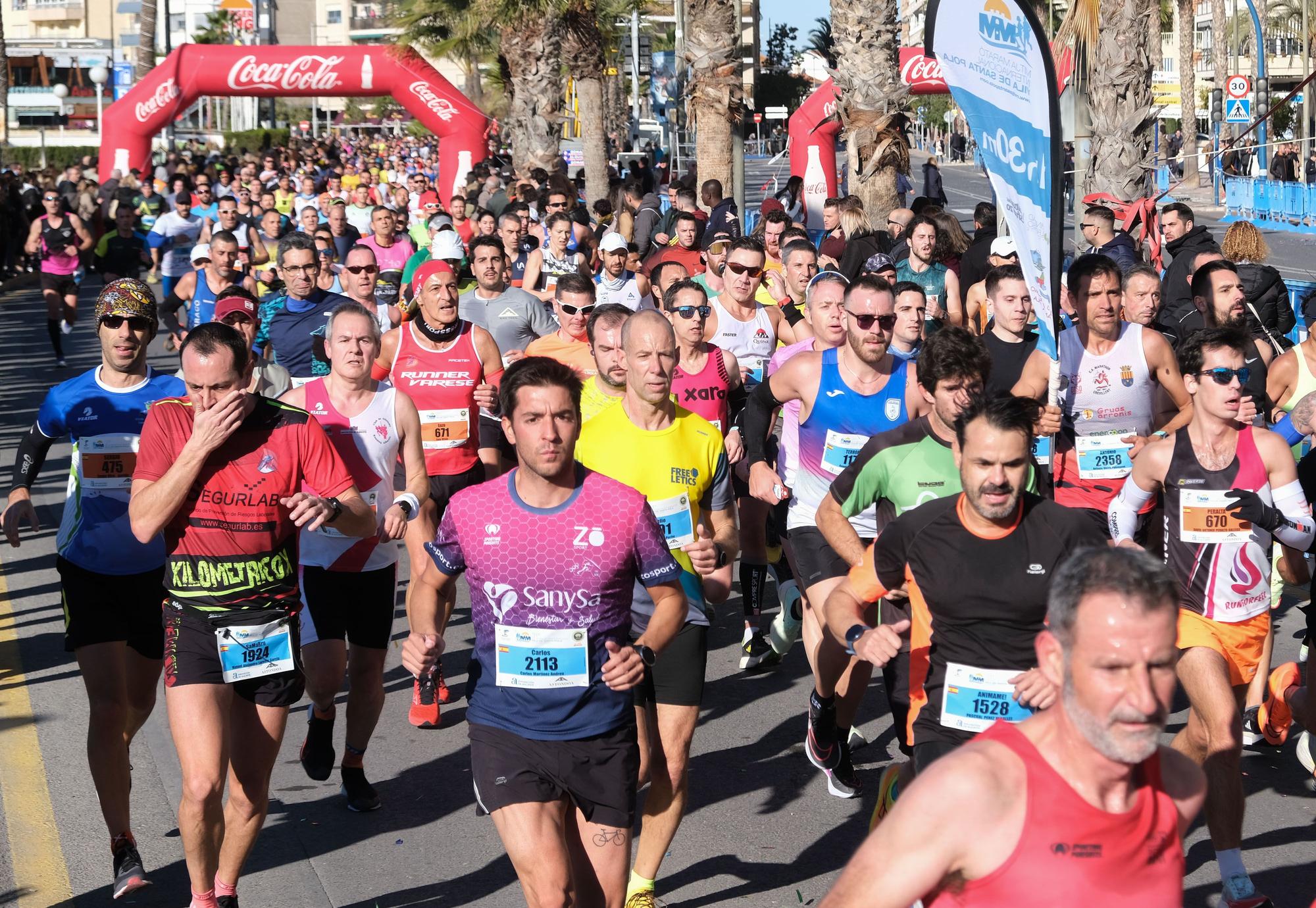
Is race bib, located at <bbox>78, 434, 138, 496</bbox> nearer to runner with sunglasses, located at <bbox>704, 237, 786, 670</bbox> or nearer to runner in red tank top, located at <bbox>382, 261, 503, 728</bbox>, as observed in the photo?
runner in red tank top, located at <bbox>382, 261, 503, 728</bbox>

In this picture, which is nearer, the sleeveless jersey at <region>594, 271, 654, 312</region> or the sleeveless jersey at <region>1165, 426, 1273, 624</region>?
the sleeveless jersey at <region>1165, 426, 1273, 624</region>

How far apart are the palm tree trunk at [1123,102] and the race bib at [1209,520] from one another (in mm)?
9828

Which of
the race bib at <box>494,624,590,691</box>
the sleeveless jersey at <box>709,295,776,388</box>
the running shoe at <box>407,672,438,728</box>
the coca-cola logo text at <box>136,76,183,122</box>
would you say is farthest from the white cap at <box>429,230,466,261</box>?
the coca-cola logo text at <box>136,76,183,122</box>

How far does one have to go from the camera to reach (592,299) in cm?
875

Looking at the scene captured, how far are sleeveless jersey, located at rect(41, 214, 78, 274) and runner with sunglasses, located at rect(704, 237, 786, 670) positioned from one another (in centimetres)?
1212

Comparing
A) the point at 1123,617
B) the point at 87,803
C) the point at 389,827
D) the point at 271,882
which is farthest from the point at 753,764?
the point at 1123,617

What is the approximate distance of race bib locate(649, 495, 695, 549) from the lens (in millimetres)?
5445

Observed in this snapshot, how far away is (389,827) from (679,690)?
1.46m

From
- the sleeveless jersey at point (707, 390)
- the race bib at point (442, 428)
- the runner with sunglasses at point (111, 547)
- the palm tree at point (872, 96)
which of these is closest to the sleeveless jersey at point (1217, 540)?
the sleeveless jersey at point (707, 390)

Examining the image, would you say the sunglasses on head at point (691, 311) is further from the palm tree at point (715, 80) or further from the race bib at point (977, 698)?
the palm tree at point (715, 80)

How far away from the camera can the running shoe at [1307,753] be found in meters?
6.16

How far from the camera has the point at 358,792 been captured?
20.6 ft

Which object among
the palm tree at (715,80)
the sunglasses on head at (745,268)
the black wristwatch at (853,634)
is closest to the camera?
the black wristwatch at (853,634)

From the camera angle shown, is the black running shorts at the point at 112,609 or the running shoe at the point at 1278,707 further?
the running shoe at the point at 1278,707
